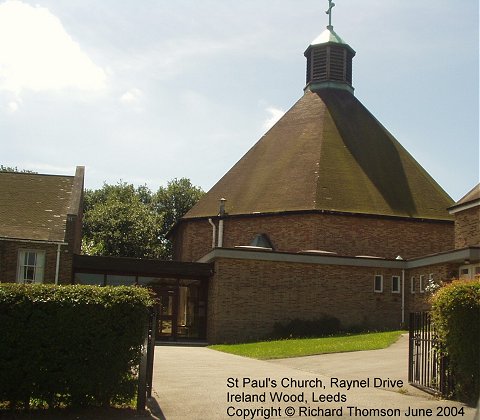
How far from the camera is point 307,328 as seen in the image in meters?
28.2

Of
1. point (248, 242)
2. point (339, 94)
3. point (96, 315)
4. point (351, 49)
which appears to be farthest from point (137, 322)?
point (351, 49)

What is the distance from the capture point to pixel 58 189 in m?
34.3

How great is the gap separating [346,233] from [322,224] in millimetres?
1472

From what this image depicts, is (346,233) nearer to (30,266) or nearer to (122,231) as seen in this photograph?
(30,266)

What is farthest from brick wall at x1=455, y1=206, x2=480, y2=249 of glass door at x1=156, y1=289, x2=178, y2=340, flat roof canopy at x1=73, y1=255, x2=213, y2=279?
glass door at x1=156, y1=289, x2=178, y2=340

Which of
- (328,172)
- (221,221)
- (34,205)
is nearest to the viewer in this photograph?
(34,205)

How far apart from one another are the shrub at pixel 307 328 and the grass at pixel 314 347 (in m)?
3.13

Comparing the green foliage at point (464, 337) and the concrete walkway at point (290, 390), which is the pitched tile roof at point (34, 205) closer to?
the concrete walkway at point (290, 390)

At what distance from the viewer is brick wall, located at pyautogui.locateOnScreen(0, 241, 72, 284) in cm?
2841

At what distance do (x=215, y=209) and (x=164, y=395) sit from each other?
2585 centimetres

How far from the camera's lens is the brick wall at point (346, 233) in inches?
1312

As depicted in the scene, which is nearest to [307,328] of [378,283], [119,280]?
[378,283]

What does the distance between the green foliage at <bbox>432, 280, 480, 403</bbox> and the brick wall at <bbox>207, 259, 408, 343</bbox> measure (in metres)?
17.5

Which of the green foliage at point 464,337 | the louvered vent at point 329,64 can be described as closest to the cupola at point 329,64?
the louvered vent at point 329,64
